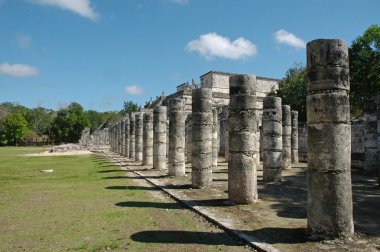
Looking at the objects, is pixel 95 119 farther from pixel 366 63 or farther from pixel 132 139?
pixel 366 63

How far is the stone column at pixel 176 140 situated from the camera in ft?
46.8

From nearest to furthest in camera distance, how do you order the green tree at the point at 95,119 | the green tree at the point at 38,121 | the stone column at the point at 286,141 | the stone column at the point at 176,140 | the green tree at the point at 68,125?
1. the stone column at the point at 176,140
2. the stone column at the point at 286,141
3. the green tree at the point at 68,125
4. the green tree at the point at 38,121
5. the green tree at the point at 95,119

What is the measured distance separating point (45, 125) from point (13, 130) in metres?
14.8

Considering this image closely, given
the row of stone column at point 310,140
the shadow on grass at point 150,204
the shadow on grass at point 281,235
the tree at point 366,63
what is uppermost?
the tree at point 366,63

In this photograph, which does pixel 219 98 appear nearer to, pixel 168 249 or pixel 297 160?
pixel 297 160

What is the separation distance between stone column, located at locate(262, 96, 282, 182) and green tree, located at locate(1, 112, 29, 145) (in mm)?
61859

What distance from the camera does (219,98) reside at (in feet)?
150

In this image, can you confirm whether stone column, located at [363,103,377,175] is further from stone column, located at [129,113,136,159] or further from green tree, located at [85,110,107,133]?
green tree, located at [85,110,107,133]

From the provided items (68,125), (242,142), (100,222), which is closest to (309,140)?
(242,142)

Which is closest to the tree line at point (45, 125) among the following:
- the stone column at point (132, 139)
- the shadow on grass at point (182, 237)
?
the stone column at point (132, 139)

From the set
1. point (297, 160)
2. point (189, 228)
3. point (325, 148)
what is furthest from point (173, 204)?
point (297, 160)

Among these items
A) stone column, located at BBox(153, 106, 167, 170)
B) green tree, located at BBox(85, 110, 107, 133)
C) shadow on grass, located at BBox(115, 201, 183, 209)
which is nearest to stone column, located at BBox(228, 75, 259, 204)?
shadow on grass, located at BBox(115, 201, 183, 209)

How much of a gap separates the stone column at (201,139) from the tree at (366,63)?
59.3 ft

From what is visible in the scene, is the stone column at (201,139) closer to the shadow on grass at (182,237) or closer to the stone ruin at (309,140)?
the stone ruin at (309,140)
